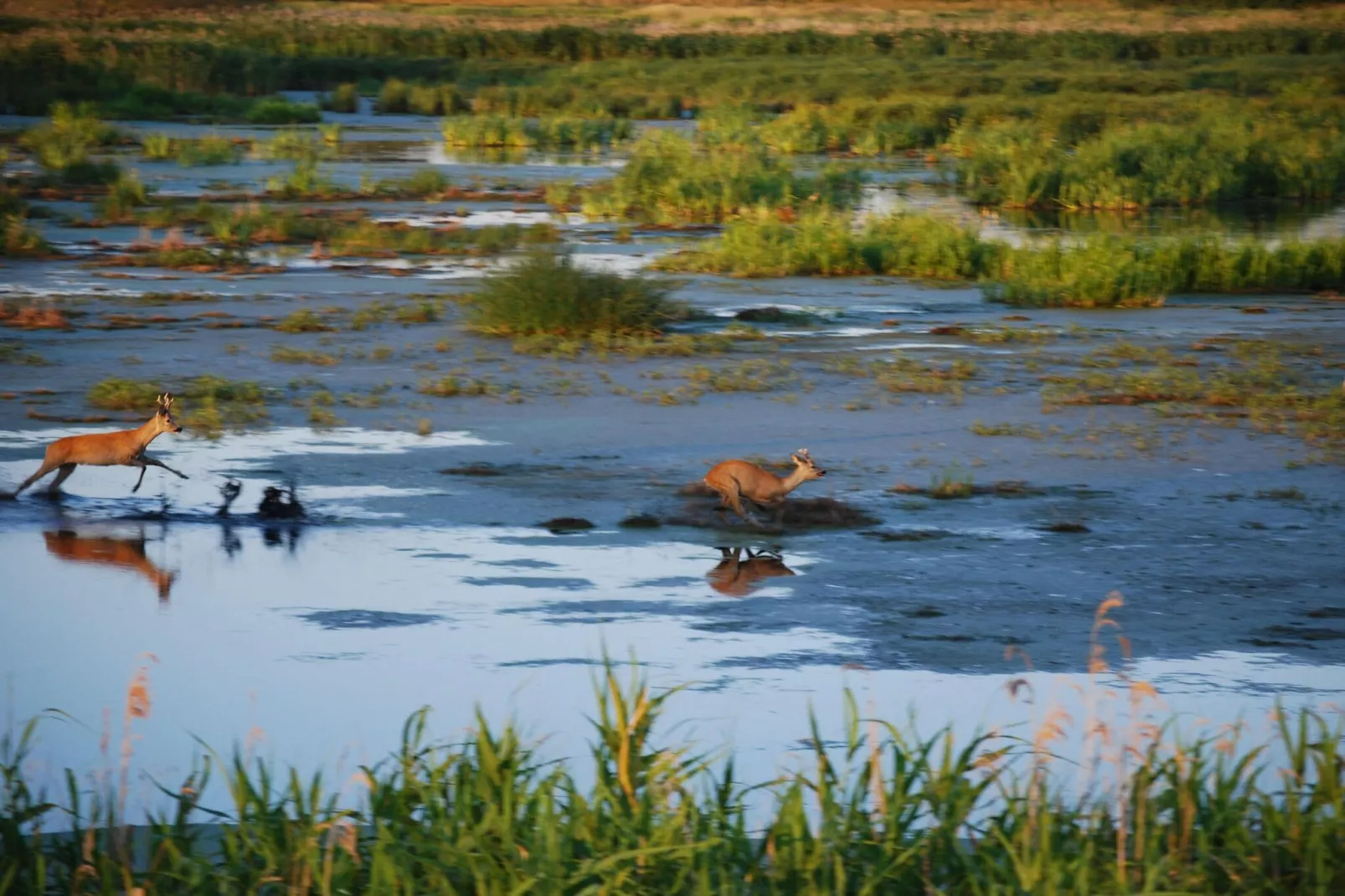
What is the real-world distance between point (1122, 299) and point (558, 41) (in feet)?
291

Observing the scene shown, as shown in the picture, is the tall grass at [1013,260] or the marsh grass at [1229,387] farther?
the tall grass at [1013,260]

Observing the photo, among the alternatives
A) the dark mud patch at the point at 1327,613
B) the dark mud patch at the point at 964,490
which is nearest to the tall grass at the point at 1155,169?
the dark mud patch at the point at 964,490

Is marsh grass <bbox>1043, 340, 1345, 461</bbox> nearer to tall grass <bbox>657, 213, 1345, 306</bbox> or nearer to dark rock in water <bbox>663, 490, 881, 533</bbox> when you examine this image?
tall grass <bbox>657, 213, 1345, 306</bbox>

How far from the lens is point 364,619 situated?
31.3ft

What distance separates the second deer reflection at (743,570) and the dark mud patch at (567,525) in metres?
0.86

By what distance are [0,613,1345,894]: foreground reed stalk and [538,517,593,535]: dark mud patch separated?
4788 millimetres

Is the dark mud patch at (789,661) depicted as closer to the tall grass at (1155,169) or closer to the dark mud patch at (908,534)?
the dark mud patch at (908,534)

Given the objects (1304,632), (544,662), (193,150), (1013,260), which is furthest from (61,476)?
(193,150)

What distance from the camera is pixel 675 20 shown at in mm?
150500

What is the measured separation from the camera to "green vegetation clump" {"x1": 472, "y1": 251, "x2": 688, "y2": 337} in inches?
792

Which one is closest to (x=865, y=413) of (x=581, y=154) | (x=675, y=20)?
(x=581, y=154)

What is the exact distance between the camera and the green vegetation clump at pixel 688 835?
5.74 metres

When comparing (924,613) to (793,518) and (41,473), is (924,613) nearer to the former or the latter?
(793,518)

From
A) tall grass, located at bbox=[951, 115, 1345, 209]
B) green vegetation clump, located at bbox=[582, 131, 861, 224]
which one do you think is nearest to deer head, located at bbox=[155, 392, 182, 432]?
green vegetation clump, located at bbox=[582, 131, 861, 224]
